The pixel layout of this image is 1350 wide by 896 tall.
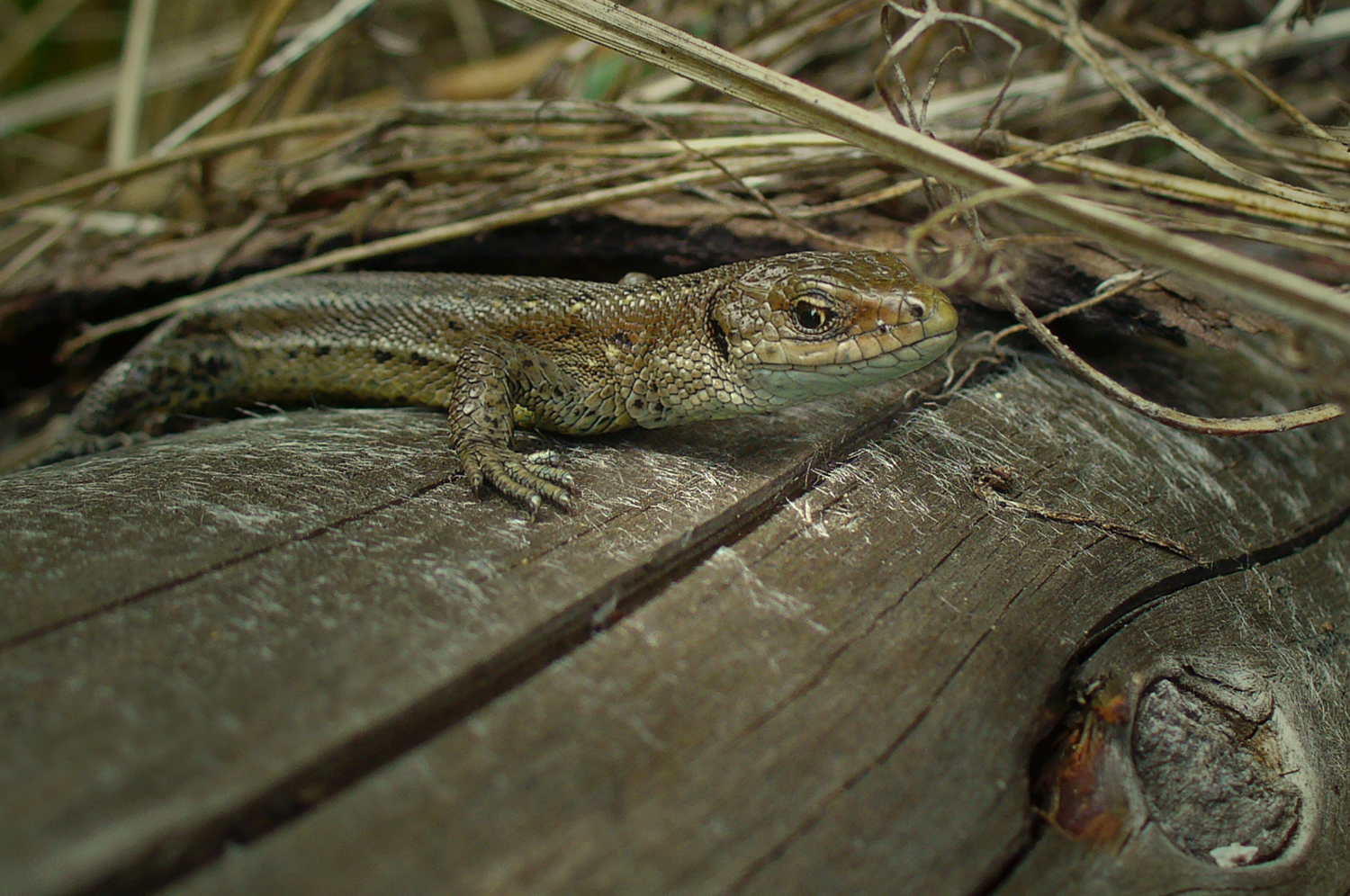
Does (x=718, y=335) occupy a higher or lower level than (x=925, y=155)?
lower

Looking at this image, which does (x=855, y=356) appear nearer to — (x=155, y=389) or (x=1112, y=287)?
(x=1112, y=287)

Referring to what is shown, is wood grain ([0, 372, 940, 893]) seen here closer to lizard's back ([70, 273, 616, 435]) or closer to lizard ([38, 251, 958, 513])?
lizard ([38, 251, 958, 513])

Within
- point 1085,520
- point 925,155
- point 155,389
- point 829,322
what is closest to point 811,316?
point 829,322

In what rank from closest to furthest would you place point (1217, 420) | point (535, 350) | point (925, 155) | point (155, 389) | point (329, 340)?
point (925, 155) < point (1217, 420) < point (535, 350) < point (329, 340) < point (155, 389)

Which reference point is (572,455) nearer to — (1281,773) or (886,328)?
(886,328)

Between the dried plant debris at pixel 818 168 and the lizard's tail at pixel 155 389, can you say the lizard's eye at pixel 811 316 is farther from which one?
the lizard's tail at pixel 155 389

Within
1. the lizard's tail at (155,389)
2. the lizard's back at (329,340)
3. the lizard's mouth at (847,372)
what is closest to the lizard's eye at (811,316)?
the lizard's mouth at (847,372)

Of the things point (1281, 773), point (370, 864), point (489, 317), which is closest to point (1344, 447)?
point (1281, 773)
